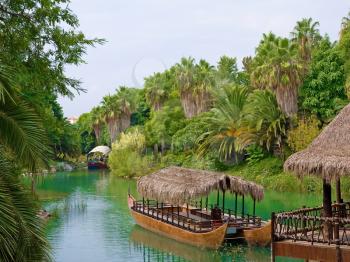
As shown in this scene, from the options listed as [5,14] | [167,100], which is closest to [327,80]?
[167,100]

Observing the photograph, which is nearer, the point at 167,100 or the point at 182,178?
the point at 182,178

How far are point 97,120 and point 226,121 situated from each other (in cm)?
3148

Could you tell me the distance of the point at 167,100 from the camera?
2346 inches

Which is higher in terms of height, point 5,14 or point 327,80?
point 327,80

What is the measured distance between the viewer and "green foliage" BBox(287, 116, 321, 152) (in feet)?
121

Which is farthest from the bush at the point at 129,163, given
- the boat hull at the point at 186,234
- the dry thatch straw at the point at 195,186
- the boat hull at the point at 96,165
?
the dry thatch straw at the point at 195,186

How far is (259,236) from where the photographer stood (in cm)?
1953

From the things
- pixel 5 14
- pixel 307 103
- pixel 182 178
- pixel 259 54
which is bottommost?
pixel 182 178

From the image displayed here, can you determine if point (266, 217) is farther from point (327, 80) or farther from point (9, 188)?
point (9, 188)

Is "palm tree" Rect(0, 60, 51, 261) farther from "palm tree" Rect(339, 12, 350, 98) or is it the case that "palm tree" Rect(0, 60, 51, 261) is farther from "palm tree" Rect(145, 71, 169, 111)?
"palm tree" Rect(145, 71, 169, 111)

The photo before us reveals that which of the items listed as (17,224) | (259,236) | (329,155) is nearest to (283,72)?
(259,236)

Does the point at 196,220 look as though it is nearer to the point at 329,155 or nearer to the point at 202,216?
the point at 202,216

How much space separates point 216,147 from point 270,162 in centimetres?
593

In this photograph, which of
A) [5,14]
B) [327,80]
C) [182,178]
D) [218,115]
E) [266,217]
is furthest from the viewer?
[218,115]
